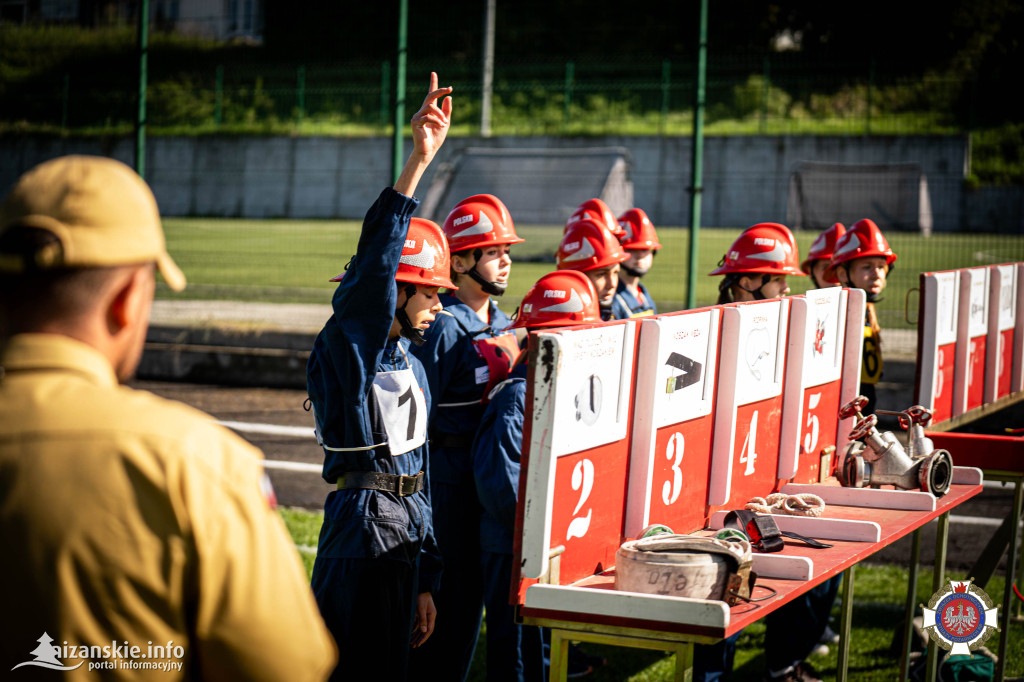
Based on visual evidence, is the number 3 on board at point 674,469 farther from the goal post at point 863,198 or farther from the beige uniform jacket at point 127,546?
the goal post at point 863,198

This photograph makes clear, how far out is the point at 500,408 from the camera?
4.16m

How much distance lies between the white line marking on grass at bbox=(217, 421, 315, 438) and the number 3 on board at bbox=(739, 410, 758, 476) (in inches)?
265

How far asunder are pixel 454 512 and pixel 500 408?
0.70 meters

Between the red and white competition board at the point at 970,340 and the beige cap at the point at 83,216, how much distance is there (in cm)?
527

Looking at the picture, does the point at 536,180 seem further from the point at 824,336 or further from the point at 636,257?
the point at 824,336

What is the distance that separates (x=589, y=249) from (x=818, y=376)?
2.42 m

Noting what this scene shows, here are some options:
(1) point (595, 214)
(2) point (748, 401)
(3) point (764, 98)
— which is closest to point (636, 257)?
(1) point (595, 214)

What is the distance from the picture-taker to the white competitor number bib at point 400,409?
3588mm

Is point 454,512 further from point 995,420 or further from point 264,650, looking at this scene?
point 995,420

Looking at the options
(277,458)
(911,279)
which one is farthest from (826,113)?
(277,458)

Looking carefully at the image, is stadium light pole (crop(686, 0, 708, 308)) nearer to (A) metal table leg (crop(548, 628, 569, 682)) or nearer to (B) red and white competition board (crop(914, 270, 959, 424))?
(B) red and white competition board (crop(914, 270, 959, 424))

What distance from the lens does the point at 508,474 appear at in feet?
13.5

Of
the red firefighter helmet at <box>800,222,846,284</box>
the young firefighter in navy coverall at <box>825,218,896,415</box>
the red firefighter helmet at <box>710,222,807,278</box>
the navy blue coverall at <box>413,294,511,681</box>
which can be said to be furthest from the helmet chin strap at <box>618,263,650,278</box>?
the navy blue coverall at <box>413,294,511,681</box>

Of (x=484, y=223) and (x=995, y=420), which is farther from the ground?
(x=484, y=223)
